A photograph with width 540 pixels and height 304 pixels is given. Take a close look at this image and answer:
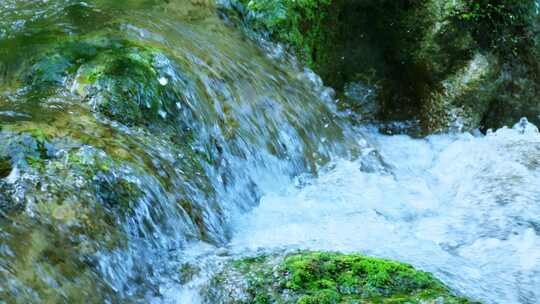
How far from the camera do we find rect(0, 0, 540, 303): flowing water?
3707mm

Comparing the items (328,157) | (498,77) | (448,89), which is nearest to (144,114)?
(328,157)

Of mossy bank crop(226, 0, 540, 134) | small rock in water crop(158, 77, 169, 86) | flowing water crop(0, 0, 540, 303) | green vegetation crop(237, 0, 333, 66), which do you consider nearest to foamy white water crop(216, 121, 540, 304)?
flowing water crop(0, 0, 540, 303)

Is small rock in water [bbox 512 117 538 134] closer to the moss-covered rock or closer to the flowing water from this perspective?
the flowing water

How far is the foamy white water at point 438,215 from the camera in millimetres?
4109

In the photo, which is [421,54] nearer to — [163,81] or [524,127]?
[524,127]

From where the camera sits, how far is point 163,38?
5.89 metres

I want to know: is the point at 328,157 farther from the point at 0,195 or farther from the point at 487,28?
the point at 0,195

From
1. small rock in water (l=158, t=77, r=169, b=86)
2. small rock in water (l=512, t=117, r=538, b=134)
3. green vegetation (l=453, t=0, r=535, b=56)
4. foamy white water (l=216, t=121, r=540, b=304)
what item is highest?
green vegetation (l=453, t=0, r=535, b=56)

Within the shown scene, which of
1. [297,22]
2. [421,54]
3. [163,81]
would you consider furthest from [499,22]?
[163,81]

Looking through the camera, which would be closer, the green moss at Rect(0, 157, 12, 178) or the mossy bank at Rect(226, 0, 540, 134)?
the green moss at Rect(0, 157, 12, 178)

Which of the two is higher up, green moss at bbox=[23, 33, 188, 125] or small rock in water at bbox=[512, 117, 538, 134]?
small rock in water at bbox=[512, 117, 538, 134]

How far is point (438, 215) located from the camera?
532cm

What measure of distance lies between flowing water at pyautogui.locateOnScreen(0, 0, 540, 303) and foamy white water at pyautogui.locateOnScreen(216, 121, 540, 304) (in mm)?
20

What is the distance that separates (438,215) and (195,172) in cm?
211
